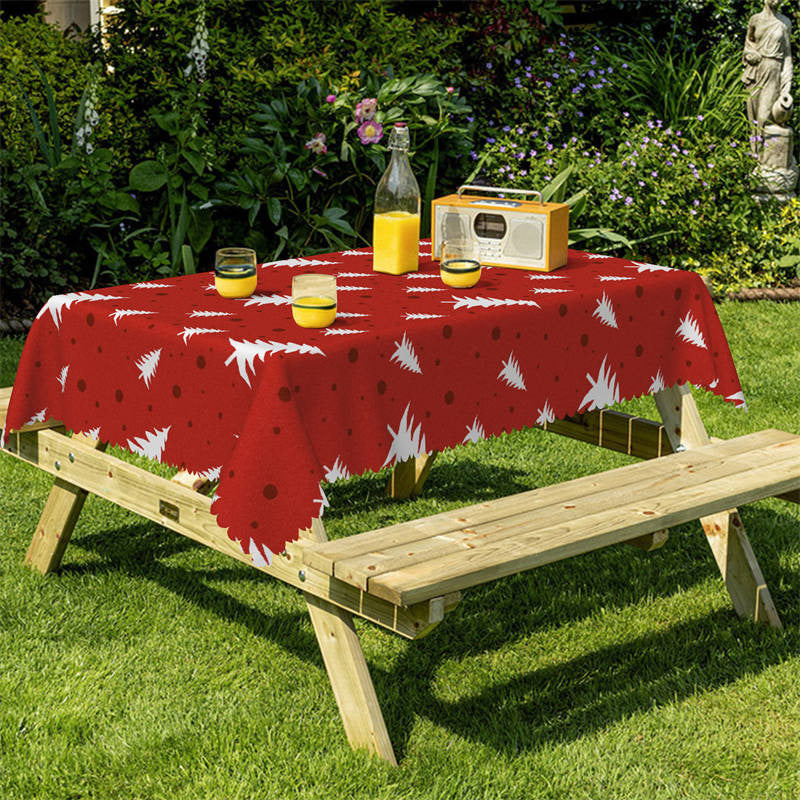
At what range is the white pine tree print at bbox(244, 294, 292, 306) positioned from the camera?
360 centimetres

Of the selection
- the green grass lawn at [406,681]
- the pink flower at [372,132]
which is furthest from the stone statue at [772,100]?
the green grass lawn at [406,681]

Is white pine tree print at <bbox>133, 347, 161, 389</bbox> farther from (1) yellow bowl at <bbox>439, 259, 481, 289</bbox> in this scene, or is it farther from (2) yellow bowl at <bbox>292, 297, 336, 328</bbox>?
(1) yellow bowl at <bbox>439, 259, 481, 289</bbox>

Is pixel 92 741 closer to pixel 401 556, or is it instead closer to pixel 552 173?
pixel 401 556

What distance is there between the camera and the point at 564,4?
1008 cm

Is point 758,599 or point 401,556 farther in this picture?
point 758,599

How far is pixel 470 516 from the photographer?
325 centimetres

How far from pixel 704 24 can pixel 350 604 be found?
317 inches

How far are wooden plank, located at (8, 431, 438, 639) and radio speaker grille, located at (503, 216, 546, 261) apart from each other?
1.27 m

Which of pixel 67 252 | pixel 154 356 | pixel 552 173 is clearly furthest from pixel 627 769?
pixel 552 173

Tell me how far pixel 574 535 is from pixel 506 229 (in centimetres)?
123

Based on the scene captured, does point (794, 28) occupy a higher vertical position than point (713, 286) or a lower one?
higher

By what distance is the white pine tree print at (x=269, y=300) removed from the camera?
360 cm

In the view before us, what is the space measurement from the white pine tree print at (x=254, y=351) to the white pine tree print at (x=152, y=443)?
14.5 inches

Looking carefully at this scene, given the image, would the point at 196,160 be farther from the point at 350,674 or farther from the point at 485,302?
the point at 350,674
